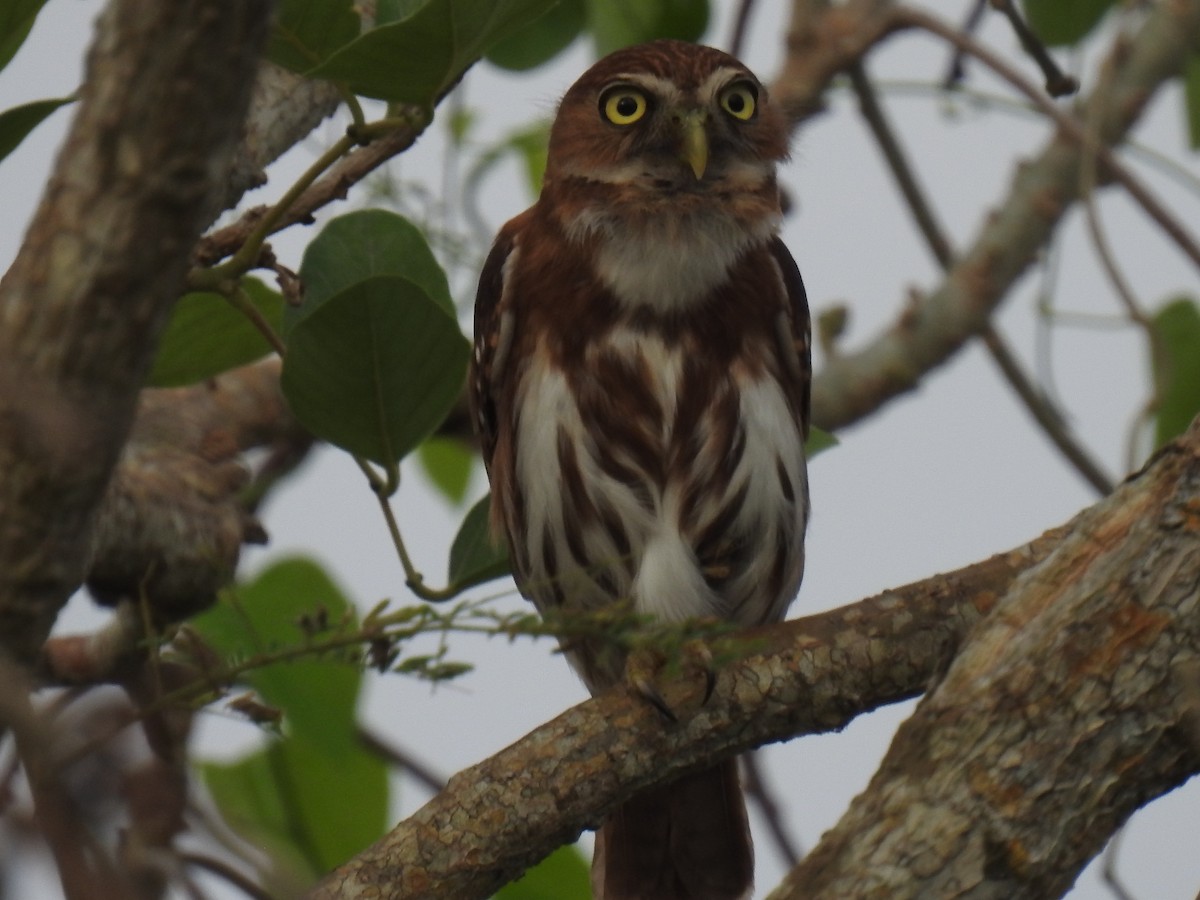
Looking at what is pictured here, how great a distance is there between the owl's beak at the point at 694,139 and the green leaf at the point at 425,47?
1094mm

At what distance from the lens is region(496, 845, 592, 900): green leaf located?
3.41 m

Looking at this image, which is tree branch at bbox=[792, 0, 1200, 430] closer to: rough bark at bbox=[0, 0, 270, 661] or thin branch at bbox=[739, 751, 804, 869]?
thin branch at bbox=[739, 751, 804, 869]

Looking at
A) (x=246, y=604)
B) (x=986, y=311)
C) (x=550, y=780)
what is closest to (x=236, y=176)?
(x=246, y=604)

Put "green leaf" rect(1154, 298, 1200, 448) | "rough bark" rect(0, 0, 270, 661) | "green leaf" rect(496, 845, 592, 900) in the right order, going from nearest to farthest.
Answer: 1. "rough bark" rect(0, 0, 270, 661)
2. "green leaf" rect(496, 845, 592, 900)
3. "green leaf" rect(1154, 298, 1200, 448)

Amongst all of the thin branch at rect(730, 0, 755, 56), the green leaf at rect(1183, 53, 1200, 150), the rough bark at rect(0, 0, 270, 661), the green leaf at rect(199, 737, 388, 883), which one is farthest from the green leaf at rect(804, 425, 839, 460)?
the rough bark at rect(0, 0, 270, 661)

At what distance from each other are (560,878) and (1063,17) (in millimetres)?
2496

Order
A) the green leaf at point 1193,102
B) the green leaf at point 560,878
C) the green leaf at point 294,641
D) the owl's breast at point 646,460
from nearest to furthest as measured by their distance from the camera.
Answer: the green leaf at point 294,641, the green leaf at point 560,878, the owl's breast at point 646,460, the green leaf at point 1193,102

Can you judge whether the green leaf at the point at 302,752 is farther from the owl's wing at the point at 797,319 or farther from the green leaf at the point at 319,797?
the owl's wing at the point at 797,319

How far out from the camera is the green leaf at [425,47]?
2.31 meters

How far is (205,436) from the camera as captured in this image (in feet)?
12.7

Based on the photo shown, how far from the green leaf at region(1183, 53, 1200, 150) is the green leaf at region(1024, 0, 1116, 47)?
1.76ft

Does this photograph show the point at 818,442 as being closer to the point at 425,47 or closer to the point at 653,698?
the point at 653,698

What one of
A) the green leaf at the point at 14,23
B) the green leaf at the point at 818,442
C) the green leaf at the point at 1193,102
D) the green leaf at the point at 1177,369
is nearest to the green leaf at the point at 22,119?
the green leaf at the point at 14,23

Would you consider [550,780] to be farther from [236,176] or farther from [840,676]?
[236,176]
